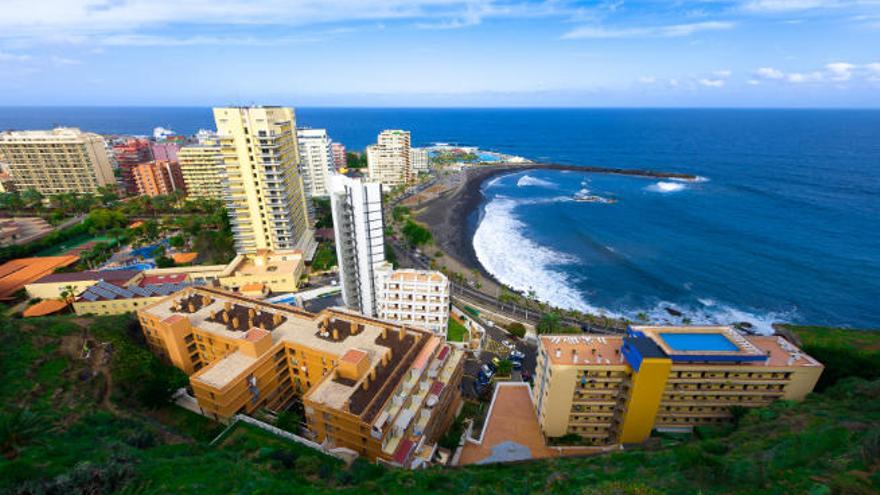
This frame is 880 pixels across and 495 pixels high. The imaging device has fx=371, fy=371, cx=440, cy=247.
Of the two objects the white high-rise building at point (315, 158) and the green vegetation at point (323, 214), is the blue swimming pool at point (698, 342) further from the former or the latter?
the white high-rise building at point (315, 158)

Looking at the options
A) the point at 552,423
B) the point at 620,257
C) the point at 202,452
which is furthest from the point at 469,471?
the point at 620,257

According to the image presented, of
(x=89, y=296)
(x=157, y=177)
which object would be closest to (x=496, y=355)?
(x=89, y=296)

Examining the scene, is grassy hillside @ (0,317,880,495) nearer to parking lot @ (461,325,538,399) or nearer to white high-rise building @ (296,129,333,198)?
parking lot @ (461,325,538,399)

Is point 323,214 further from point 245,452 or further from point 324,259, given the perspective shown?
point 245,452

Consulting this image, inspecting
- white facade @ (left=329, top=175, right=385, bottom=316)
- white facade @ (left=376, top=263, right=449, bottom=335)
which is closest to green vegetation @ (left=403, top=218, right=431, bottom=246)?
white facade @ (left=329, top=175, right=385, bottom=316)

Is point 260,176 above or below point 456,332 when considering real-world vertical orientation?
above

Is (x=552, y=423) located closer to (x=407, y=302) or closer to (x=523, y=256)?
(x=407, y=302)
